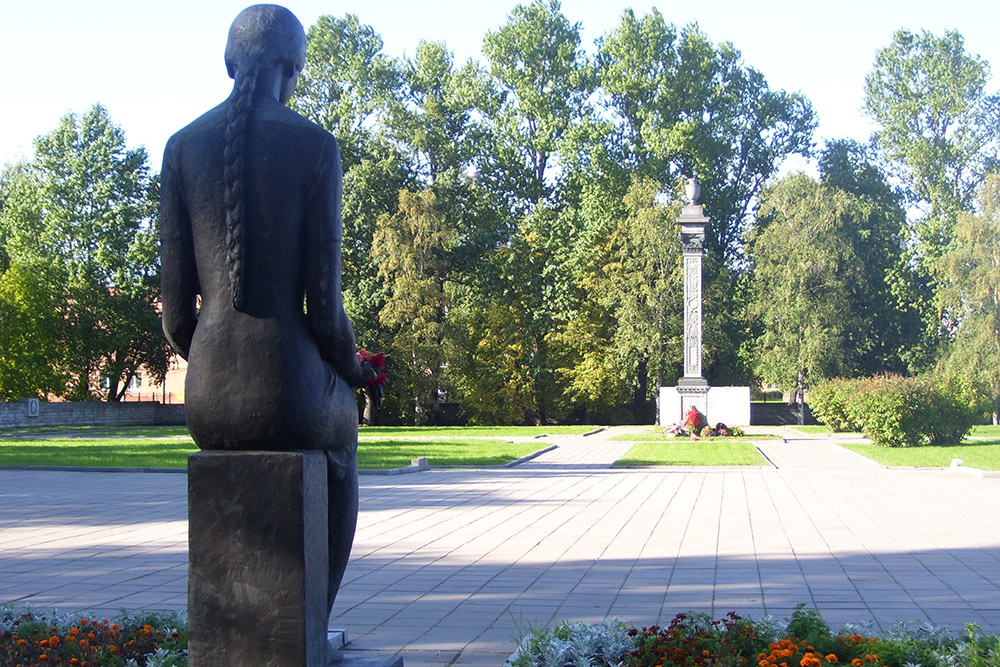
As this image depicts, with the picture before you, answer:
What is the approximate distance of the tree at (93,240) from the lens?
45.7 m

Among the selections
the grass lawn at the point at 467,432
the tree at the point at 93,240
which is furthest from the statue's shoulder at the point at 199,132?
the tree at the point at 93,240

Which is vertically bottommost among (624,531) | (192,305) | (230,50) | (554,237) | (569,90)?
(624,531)

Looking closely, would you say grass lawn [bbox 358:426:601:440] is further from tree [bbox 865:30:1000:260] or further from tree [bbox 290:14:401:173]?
tree [bbox 865:30:1000:260]

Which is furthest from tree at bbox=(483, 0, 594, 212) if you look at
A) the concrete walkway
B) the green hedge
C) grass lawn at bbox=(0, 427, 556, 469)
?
the concrete walkway

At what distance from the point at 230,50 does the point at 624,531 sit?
764 centimetres

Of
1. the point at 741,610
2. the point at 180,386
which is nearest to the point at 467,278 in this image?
the point at 180,386

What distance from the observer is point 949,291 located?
42.9 metres

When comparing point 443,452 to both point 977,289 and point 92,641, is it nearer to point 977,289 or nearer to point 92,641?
point 92,641

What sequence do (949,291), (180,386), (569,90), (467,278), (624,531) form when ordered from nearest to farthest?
(624,531) → (949,291) → (467,278) → (569,90) → (180,386)

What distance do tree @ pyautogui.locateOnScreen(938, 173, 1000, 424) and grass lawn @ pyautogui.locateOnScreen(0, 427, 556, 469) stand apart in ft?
76.3

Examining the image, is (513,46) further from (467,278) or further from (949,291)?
(949,291)

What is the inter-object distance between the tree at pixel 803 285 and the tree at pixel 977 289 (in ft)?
13.8

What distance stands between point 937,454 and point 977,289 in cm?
2292

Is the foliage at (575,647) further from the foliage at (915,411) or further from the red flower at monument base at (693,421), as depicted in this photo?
the red flower at monument base at (693,421)
